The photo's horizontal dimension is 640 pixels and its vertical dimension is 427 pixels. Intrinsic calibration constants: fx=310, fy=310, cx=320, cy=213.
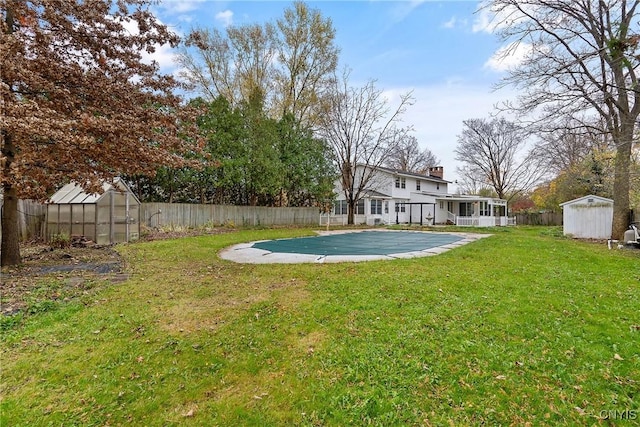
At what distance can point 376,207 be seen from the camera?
86.0 feet

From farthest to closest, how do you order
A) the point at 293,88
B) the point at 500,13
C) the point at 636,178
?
the point at 293,88, the point at 636,178, the point at 500,13

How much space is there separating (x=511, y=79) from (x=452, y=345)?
10.6 m

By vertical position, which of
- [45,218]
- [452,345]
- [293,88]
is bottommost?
[452,345]

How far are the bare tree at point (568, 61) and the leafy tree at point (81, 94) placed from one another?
1054 centimetres

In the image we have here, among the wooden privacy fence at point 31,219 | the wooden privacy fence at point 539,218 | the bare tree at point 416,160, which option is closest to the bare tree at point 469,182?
the bare tree at point 416,160

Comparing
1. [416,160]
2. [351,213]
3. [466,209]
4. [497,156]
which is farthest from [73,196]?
[416,160]

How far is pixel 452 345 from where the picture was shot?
328 cm

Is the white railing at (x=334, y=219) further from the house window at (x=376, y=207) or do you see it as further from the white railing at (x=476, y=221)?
the white railing at (x=476, y=221)

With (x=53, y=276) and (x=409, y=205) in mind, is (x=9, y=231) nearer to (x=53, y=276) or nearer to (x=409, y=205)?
(x=53, y=276)

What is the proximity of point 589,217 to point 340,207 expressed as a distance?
16.0 meters

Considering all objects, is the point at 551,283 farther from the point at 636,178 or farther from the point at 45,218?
the point at 45,218

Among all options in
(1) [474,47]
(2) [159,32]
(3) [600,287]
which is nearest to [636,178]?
(1) [474,47]

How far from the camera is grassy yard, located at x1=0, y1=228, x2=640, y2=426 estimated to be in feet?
7.87

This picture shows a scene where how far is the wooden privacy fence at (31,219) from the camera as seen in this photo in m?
10.1
